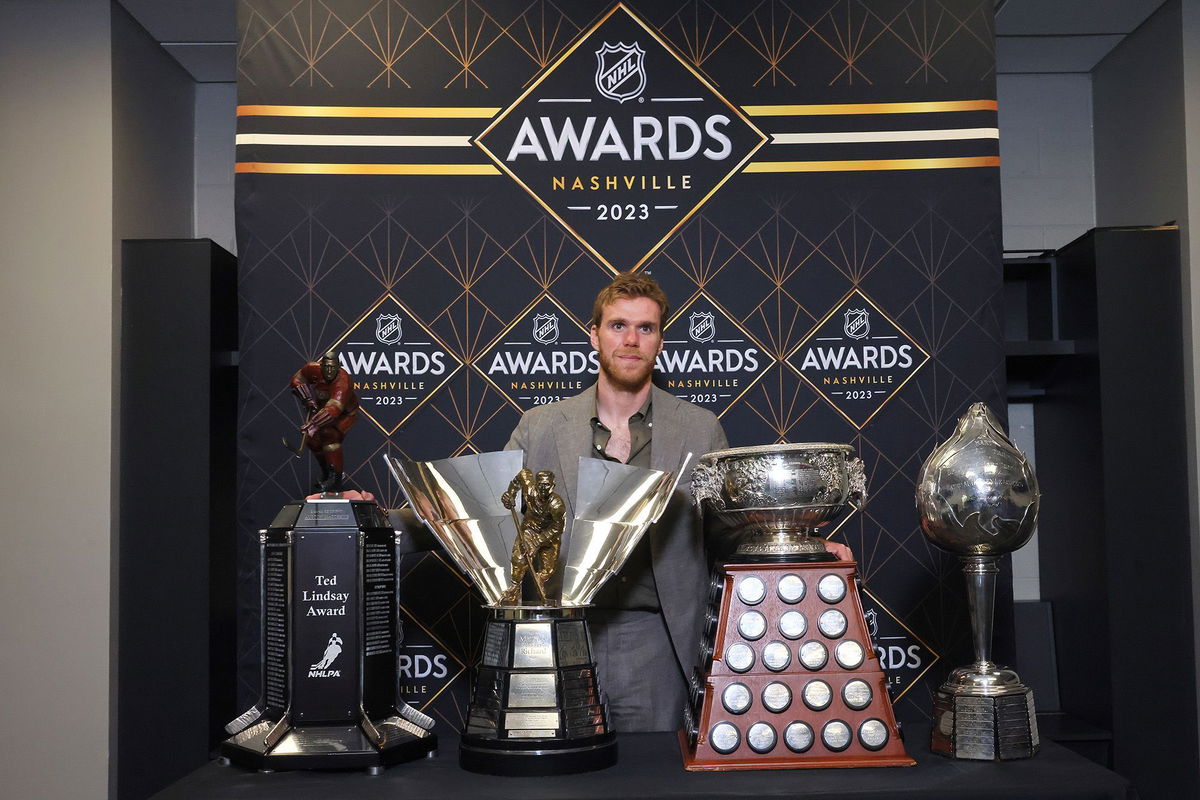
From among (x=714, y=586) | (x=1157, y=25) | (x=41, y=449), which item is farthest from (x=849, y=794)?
(x=1157, y=25)

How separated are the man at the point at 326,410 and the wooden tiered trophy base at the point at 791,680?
Answer: 707mm

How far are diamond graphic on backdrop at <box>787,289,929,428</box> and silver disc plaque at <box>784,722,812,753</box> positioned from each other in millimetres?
1454

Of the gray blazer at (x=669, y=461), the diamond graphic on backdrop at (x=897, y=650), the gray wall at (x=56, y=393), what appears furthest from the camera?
the gray wall at (x=56, y=393)

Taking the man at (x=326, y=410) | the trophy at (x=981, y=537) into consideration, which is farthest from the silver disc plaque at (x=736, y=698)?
the man at (x=326, y=410)

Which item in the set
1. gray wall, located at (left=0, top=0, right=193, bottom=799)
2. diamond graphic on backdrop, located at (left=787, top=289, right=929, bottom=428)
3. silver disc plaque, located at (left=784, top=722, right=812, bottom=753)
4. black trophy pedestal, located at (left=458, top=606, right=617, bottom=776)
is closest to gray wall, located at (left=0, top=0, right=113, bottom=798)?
gray wall, located at (left=0, top=0, right=193, bottom=799)

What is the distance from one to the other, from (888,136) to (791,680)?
1885mm

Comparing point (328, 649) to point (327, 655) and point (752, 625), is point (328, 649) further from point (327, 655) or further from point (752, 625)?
point (752, 625)

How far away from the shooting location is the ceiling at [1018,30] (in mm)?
3482

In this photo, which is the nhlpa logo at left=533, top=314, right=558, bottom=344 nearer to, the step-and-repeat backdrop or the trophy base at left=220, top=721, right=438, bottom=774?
the step-and-repeat backdrop

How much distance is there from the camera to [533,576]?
1701 mm

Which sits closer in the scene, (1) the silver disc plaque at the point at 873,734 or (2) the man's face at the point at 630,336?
(1) the silver disc plaque at the point at 873,734

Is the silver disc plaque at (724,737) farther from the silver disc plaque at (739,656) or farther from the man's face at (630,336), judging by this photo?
the man's face at (630,336)

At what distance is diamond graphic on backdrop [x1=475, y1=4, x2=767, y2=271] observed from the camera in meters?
2.97

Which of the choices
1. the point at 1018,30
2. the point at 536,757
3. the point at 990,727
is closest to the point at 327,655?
the point at 536,757
